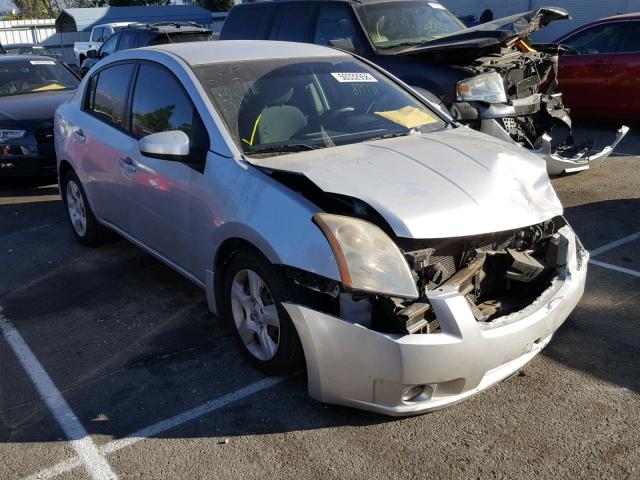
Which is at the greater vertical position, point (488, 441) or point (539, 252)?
point (539, 252)

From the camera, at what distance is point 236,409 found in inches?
137

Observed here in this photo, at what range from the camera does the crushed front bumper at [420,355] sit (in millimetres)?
2936

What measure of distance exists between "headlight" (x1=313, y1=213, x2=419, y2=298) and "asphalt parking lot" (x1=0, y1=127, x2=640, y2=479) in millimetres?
750

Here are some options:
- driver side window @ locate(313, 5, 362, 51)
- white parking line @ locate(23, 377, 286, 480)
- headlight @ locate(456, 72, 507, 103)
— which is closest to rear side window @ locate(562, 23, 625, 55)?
headlight @ locate(456, 72, 507, 103)

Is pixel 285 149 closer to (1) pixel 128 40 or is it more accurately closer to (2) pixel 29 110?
(2) pixel 29 110

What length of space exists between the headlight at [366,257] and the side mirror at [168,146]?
1.14m

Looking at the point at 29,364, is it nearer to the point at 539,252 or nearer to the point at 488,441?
the point at 488,441

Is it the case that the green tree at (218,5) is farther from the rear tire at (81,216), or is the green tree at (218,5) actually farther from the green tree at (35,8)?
the rear tire at (81,216)

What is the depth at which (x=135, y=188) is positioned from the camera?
4.68m

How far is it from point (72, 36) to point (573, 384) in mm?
36722

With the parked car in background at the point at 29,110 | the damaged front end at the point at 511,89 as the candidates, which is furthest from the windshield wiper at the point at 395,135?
the parked car in background at the point at 29,110

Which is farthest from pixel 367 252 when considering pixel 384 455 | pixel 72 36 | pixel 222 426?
pixel 72 36

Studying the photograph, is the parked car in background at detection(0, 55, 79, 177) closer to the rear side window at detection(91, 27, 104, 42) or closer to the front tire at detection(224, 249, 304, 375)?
the front tire at detection(224, 249, 304, 375)

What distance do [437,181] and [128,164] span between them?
232cm
